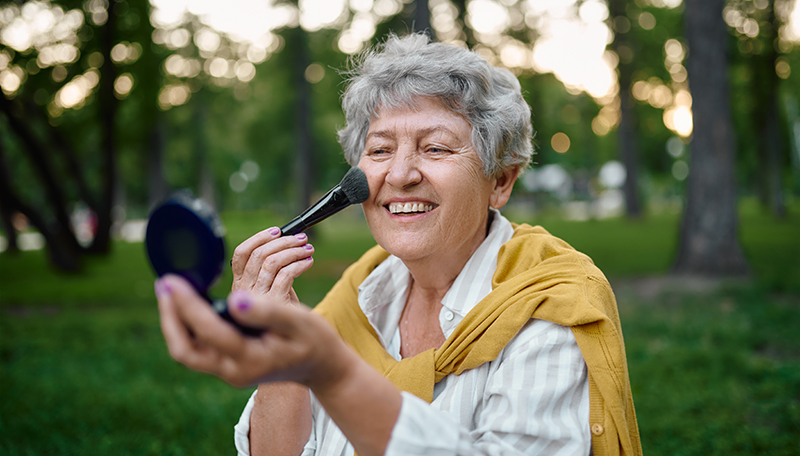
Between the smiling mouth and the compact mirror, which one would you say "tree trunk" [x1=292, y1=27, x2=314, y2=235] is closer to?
the smiling mouth

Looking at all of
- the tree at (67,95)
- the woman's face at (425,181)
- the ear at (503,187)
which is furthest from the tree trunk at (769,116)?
the woman's face at (425,181)

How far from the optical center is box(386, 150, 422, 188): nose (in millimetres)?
1888

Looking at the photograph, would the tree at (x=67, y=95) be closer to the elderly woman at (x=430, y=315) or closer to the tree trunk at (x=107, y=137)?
the tree trunk at (x=107, y=137)

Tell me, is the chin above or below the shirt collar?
above

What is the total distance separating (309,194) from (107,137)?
7.65 m

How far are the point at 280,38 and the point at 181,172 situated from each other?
28.5 meters

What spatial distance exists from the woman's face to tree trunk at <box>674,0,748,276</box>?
806 cm

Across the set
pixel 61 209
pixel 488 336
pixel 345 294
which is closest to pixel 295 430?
pixel 345 294

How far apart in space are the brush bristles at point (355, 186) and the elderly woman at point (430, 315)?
0.10ft

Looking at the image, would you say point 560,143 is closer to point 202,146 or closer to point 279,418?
point 202,146

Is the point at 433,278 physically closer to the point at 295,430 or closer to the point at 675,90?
the point at 295,430

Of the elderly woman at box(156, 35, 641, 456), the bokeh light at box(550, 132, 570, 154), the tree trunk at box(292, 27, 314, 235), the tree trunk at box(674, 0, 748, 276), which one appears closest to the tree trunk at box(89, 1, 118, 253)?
the tree trunk at box(292, 27, 314, 235)

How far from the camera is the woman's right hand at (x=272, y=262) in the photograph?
5.55ft

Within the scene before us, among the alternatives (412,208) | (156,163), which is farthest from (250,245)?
(156,163)
